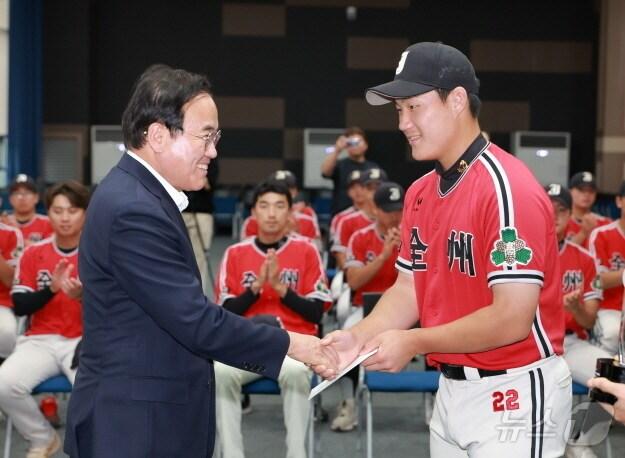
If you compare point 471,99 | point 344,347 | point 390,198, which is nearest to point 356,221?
point 390,198

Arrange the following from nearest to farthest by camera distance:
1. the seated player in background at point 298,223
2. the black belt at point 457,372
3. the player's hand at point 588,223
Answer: the black belt at point 457,372, the player's hand at point 588,223, the seated player in background at point 298,223

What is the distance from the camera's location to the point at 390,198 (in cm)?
643

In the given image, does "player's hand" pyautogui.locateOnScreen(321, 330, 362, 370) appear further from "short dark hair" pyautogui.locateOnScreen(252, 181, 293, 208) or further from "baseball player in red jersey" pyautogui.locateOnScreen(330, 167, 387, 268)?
"baseball player in red jersey" pyautogui.locateOnScreen(330, 167, 387, 268)

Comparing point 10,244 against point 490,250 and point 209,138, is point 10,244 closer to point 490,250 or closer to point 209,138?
point 209,138

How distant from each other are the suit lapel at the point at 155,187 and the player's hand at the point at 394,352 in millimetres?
560

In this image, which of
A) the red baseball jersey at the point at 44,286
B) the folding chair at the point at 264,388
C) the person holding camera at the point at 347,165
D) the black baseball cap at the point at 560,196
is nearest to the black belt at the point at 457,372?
the folding chair at the point at 264,388

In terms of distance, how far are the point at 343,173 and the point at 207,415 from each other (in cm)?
807

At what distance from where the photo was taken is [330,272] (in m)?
8.50

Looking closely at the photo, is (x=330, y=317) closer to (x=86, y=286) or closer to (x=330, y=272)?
(x=330, y=272)

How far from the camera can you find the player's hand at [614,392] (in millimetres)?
1987

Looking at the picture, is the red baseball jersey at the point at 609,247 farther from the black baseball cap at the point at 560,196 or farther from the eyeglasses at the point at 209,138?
the eyeglasses at the point at 209,138

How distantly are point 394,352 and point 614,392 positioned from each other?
2.33ft

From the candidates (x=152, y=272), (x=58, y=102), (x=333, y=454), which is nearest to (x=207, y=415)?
(x=152, y=272)

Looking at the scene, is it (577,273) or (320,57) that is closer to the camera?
(577,273)
